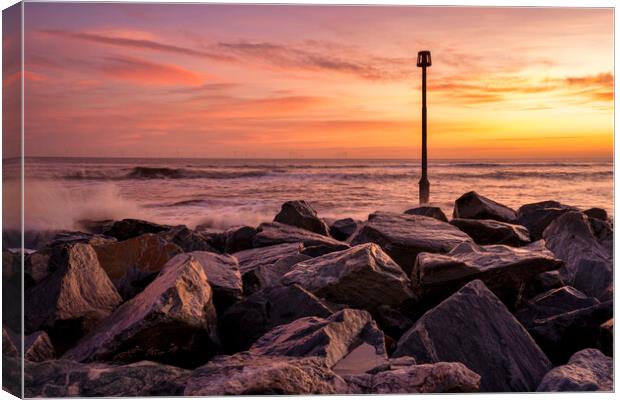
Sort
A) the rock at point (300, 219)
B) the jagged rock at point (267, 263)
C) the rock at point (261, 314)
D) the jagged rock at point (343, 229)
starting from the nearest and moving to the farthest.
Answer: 1. the rock at point (261, 314)
2. the jagged rock at point (267, 263)
3. the rock at point (300, 219)
4. the jagged rock at point (343, 229)

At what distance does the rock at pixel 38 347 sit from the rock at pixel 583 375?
2733 millimetres

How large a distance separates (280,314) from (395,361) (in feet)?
2.78

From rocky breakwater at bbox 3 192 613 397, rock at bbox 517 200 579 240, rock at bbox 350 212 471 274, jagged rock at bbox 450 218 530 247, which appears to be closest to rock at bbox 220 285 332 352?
rocky breakwater at bbox 3 192 613 397

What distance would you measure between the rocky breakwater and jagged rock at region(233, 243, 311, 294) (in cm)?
1

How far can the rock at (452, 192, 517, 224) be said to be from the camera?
7223 mm

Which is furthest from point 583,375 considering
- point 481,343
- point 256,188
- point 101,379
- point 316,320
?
point 256,188

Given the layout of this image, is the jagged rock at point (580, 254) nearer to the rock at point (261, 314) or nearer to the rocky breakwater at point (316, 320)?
the rocky breakwater at point (316, 320)

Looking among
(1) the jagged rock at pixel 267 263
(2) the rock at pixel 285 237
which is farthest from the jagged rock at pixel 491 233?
(1) the jagged rock at pixel 267 263

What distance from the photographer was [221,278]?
4668 millimetres

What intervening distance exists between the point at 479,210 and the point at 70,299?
4.29 metres

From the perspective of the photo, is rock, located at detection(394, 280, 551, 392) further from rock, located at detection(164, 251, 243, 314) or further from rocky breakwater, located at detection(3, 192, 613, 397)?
rock, located at detection(164, 251, 243, 314)

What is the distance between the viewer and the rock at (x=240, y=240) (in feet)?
21.8

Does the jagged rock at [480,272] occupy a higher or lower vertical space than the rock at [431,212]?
lower

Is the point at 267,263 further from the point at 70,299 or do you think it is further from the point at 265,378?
the point at 265,378
